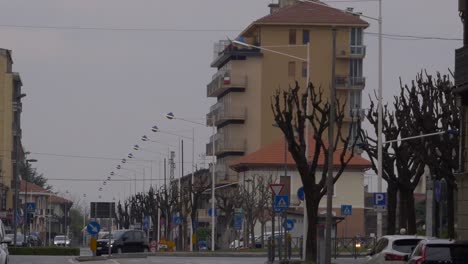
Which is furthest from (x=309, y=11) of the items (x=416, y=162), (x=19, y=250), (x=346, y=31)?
(x=416, y=162)

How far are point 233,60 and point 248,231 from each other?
98.7ft

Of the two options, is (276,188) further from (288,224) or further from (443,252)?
(443,252)

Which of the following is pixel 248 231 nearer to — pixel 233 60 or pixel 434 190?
pixel 233 60

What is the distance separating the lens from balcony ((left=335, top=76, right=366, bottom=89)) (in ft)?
384

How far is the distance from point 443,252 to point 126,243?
1836 inches

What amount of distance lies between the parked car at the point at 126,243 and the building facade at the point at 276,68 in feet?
142

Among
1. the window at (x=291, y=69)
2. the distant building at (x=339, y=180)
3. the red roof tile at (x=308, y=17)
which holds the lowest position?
the distant building at (x=339, y=180)

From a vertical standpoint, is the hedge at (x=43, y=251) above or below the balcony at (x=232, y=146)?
below

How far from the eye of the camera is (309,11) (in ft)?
391

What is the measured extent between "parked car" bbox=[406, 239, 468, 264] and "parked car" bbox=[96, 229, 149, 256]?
45660 millimetres

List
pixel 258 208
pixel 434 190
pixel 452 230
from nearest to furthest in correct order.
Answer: pixel 434 190, pixel 452 230, pixel 258 208

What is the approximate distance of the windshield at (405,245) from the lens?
34625 mm

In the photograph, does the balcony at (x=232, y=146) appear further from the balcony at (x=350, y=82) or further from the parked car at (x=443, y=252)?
the parked car at (x=443, y=252)

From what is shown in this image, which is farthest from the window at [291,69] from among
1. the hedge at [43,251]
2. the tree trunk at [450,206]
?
the tree trunk at [450,206]
